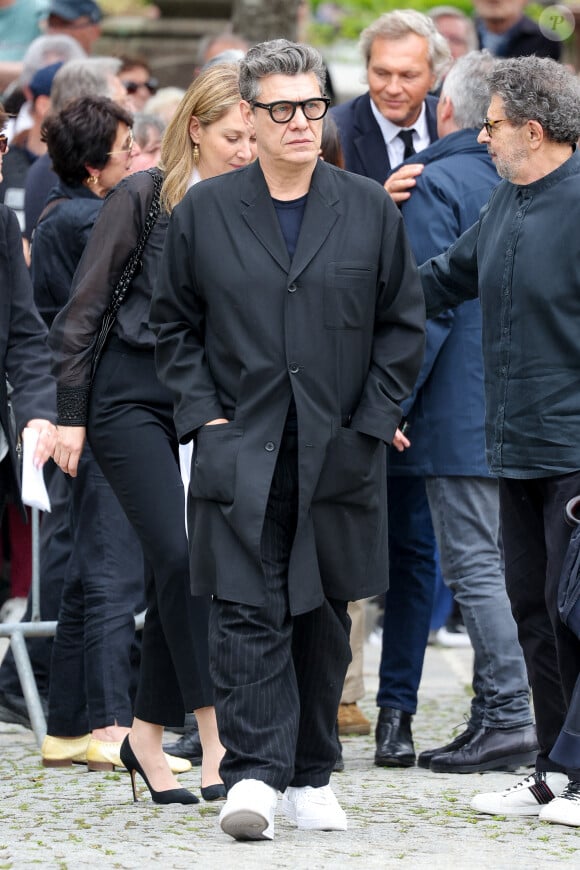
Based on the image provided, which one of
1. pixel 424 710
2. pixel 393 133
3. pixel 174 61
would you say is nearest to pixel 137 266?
pixel 393 133

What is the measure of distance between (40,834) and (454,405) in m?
2.19

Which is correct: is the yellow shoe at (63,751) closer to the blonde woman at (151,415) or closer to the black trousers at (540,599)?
the blonde woman at (151,415)

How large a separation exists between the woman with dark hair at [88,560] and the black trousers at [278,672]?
1182 mm

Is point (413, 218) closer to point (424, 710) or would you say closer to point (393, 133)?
point (393, 133)

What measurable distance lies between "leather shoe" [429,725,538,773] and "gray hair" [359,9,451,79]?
273 cm

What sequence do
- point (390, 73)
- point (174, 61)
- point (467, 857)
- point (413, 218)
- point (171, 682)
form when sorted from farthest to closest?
point (174, 61), point (390, 73), point (413, 218), point (171, 682), point (467, 857)

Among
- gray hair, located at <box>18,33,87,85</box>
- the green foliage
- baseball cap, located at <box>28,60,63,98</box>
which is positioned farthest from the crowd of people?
the green foliage

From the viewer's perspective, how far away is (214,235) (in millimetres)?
4887

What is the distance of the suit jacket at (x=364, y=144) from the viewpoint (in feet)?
23.3

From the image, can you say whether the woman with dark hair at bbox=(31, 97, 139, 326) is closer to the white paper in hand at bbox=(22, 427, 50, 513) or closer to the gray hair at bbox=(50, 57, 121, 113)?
the white paper in hand at bbox=(22, 427, 50, 513)

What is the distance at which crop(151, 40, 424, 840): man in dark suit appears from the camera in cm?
477

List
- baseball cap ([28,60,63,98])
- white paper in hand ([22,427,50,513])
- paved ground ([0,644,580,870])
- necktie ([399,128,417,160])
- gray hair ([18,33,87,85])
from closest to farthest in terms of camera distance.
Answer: paved ground ([0,644,580,870]), white paper in hand ([22,427,50,513]), necktie ([399,128,417,160]), baseball cap ([28,60,63,98]), gray hair ([18,33,87,85])

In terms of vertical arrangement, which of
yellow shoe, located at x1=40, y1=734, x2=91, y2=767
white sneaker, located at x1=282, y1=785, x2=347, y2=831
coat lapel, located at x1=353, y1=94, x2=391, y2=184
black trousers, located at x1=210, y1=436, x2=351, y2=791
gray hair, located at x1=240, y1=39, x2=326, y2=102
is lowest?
yellow shoe, located at x1=40, y1=734, x2=91, y2=767

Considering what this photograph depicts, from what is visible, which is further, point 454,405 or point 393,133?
point 393,133
